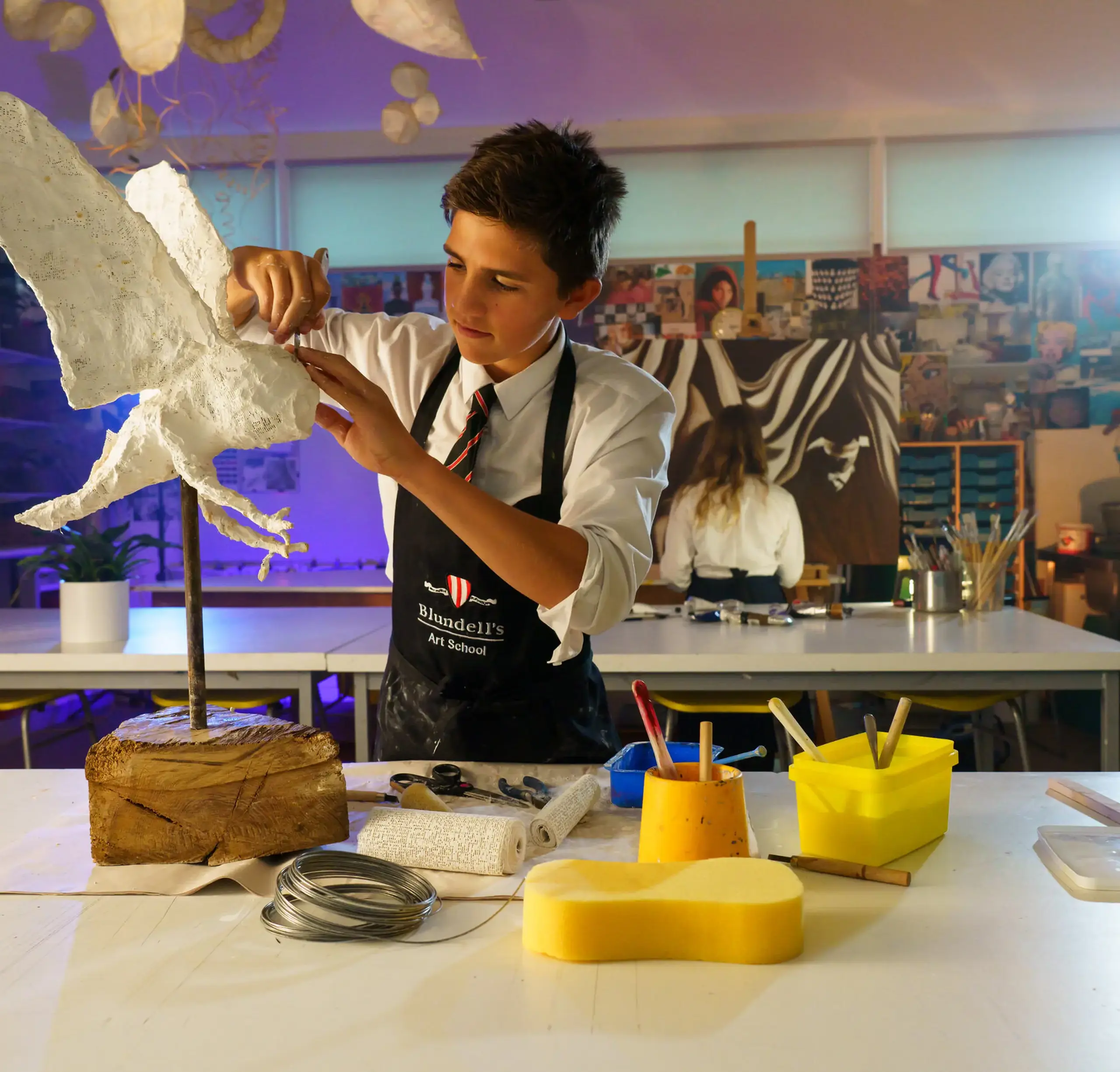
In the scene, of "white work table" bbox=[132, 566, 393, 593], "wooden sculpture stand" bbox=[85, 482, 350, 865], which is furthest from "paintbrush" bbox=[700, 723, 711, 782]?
"white work table" bbox=[132, 566, 393, 593]

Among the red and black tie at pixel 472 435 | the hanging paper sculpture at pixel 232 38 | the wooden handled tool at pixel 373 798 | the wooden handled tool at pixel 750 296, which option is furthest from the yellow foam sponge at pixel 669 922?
the wooden handled tool at pixel 750 296

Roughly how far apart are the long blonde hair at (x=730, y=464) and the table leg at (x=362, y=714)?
1.86m

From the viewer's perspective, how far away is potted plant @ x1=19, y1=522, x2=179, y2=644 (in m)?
2.92

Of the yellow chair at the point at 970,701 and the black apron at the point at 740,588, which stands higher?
the black apron at the point at 740,588

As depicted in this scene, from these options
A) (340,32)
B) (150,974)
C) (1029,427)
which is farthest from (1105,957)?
(1029,427)

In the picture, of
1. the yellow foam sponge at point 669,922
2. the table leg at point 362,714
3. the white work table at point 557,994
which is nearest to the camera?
the white work table at point 557,994

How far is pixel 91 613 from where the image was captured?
293cm

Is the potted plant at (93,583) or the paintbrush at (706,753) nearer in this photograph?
the paintbrush at (706,753)

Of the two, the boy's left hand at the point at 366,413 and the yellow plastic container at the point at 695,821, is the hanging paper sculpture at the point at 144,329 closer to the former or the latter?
the boy's left hand at the point at 366,413

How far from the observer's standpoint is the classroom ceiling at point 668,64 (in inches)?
184

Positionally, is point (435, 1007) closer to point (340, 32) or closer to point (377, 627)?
point (377, 627)

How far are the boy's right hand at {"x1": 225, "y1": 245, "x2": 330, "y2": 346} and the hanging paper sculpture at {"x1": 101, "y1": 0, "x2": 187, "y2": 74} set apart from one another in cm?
48

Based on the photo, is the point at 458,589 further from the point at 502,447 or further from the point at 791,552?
the point at 791,552

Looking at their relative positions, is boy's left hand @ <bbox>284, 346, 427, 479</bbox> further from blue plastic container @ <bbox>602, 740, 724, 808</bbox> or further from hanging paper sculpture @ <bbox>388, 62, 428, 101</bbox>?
hanging paper sculpture @ <bbox>388, 62, 428, 101</bbox>
